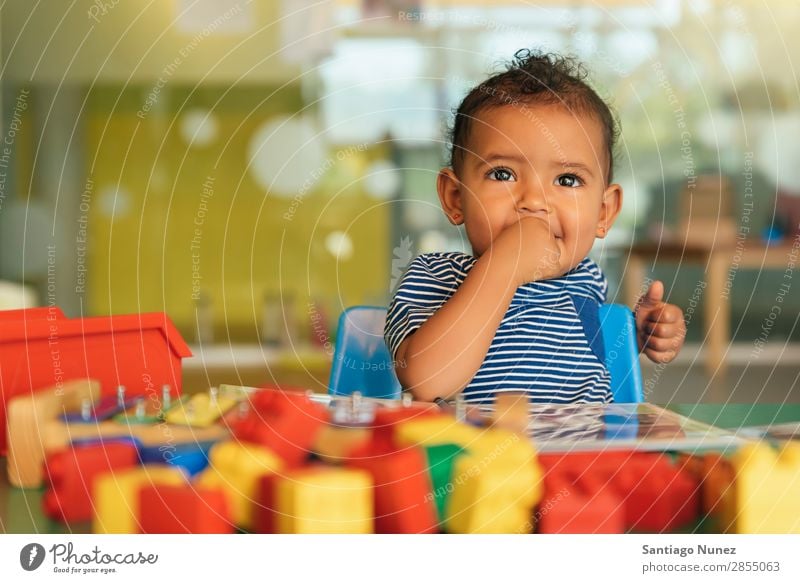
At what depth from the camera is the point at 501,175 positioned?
680 millimetres

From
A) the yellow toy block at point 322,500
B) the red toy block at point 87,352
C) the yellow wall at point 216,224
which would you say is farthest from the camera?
the yellow wall at point 216,224

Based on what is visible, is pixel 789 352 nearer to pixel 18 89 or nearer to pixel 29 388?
pixel 18 89

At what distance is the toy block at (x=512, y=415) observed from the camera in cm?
43

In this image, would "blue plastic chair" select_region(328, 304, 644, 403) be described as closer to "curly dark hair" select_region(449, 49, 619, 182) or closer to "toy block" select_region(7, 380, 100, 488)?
"curly dark hair" select_region(449, 49, 619, 182)

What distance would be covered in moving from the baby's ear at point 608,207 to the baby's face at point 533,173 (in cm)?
3

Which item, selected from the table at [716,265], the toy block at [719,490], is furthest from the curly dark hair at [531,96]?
the table at [716,265]

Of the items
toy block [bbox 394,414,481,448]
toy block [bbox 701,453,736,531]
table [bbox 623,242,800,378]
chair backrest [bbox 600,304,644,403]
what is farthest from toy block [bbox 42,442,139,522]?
table [bbox 623,242,800,378]

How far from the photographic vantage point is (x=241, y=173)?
277cm

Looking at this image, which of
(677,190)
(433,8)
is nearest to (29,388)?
(433,8)

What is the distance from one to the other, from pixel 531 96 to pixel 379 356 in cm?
23

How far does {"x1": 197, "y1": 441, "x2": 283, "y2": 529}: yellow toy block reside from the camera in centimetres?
35

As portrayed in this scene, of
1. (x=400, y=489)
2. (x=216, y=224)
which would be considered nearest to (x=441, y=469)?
(x=400, y=489)

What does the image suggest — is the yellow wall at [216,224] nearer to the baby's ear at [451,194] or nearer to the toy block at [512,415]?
the baby's ear at [451,194]

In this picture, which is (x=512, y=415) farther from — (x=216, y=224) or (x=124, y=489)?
(x=216, y=224)
